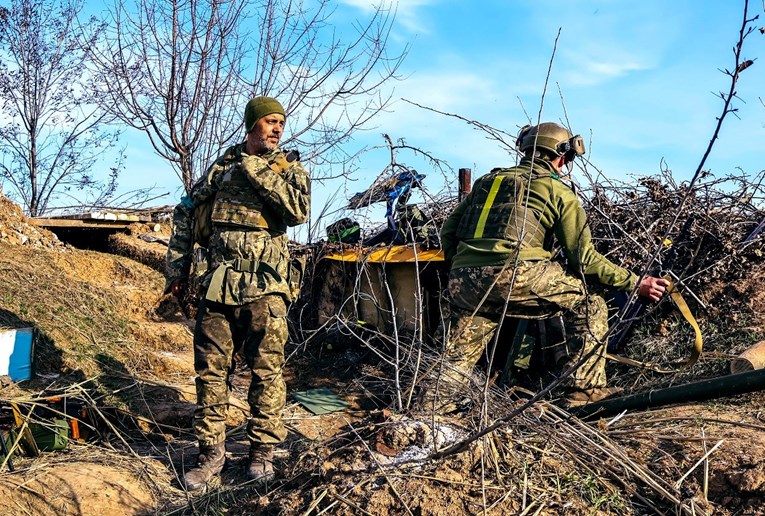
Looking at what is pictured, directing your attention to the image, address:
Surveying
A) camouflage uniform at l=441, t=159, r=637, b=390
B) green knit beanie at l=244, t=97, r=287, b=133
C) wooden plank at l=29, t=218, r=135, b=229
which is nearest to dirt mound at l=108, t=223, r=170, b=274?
wooden plank at l=29, t=218, r=135, b=229

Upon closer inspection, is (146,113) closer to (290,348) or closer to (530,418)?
(290,348)

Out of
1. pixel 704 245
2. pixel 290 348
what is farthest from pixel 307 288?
pixel 704 245

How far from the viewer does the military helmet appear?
476cm

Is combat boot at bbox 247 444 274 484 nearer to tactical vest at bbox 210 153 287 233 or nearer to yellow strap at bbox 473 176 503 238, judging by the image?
tactical vest at bbox 210 153 287 233

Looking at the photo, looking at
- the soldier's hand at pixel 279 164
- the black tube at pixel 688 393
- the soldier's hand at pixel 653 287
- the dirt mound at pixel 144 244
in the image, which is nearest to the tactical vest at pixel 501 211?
the soldier's hand at pixel 653 287

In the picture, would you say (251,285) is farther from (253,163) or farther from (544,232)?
(544,232)

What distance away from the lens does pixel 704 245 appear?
5438 millimetres

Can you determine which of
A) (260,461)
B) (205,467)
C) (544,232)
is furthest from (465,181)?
(205,467)

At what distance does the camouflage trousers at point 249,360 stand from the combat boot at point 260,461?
0.05m

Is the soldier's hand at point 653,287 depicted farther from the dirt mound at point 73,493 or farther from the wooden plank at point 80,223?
the wooden plank at point 80,223

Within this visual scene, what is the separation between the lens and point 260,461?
4.14 metres

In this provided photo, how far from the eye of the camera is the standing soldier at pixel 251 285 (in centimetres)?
420

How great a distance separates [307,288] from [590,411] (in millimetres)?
3725

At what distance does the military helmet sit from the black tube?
161cm
